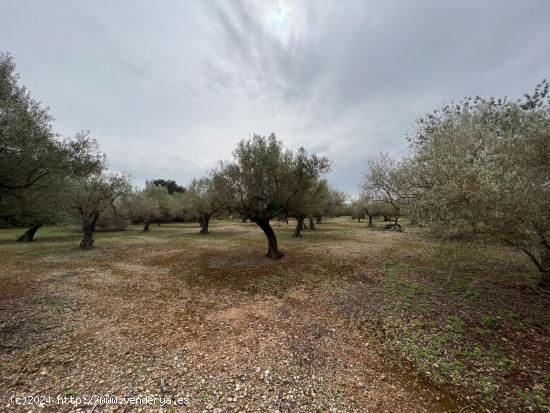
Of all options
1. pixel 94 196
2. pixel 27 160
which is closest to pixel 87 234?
pixel 94 196

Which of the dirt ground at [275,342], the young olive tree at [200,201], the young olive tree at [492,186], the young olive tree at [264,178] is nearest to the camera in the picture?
the dirt ground at [275,342]

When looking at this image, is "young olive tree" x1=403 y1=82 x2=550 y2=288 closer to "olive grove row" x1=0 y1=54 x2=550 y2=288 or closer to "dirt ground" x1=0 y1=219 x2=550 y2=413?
"olive grove row" x1=0 y1=54 x2=550 y2=288

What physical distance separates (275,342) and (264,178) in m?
9.43

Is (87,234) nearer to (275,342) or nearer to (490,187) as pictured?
(275,342)

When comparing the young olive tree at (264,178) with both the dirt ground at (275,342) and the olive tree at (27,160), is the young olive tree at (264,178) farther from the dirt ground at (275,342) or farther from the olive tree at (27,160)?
the olive tree at (27,160)

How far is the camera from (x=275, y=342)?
20.1ft

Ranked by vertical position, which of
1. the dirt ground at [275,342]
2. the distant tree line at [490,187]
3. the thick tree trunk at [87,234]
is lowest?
the dirt ground at [275,342]

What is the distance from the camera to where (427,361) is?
17.8 feet

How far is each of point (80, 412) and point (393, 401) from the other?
5.55 m

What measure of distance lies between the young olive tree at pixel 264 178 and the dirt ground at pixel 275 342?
4409 mm

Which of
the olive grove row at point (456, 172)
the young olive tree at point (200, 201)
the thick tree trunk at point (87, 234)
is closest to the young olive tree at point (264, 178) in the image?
the olive grove row at point (456, 172)

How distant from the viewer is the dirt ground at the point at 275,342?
14.4 ft

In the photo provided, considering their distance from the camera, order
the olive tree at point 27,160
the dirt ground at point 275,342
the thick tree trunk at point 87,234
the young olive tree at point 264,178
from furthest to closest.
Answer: the thick tree trunk at point 87,234
the young olive tree at point 264,178
the olive tree at point 27,160
the dirt ground at point 275,342

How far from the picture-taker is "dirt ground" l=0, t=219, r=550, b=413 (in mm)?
4375
